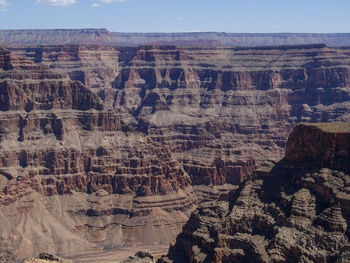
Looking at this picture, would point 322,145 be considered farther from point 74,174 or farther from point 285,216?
point 74,174

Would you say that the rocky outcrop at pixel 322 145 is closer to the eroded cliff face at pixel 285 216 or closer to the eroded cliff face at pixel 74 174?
the eroded cliff face at pixel 285 216

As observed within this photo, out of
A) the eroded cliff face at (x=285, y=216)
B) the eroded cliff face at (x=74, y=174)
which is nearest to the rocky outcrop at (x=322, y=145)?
the eroded cliff face at (x=285, y=216)

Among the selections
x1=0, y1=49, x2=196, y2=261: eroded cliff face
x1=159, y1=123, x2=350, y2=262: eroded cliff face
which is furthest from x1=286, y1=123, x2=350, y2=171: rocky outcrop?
x1=0, y1=49, x2=196, y2=261: eroded cliff face

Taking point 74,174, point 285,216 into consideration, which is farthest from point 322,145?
Result: point 74,174

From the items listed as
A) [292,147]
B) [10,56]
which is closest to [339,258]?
[292,147]

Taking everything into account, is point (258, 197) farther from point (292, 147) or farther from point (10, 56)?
point (10, 56)
